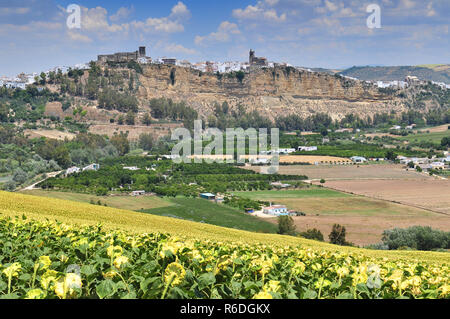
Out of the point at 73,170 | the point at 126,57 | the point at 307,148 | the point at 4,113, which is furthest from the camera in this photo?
the point at 126,57

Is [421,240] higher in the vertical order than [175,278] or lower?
lower

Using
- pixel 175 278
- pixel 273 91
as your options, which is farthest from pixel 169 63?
pixel 175 278

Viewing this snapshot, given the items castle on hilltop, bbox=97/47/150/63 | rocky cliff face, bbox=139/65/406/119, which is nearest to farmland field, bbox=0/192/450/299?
rocky cliff face, bbox=139/65/406/119

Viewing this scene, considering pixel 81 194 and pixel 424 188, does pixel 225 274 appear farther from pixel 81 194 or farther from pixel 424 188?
pixel 424 188

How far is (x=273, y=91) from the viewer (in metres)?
144

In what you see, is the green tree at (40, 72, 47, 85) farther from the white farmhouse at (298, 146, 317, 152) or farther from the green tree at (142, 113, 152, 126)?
the white farmhouse at (298, 146, 317, 152)

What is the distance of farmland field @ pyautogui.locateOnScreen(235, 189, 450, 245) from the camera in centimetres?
3788

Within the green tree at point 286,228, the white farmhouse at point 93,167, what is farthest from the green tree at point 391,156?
the green tree at point 286,228

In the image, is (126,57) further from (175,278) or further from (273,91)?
(175,278)

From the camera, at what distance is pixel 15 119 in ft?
314

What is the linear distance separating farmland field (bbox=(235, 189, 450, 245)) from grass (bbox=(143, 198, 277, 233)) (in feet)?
8.73

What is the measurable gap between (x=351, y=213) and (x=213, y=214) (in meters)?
13.1

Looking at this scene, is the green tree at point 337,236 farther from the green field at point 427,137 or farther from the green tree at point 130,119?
the green tree at point 130,119

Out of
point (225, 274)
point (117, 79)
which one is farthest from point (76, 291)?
point (117, 79)
